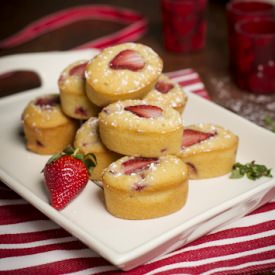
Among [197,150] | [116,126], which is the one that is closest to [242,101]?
[197,150]

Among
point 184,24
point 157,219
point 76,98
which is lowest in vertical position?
point 184,24

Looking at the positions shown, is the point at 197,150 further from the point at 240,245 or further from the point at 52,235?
the point at 52,235

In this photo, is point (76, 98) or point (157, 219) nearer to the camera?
point (157, 219)

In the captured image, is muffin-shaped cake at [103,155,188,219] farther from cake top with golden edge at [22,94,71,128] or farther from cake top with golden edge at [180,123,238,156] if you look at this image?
cake top with golden edge at [22,94,71,128]

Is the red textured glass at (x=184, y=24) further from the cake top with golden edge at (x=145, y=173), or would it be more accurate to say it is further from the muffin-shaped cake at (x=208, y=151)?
the cake top with golden edge at (x=145, y=173)

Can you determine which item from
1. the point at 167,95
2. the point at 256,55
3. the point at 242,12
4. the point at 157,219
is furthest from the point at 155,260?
the point at 242,12

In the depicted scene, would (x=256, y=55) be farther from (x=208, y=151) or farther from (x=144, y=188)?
(x=144, y=188)

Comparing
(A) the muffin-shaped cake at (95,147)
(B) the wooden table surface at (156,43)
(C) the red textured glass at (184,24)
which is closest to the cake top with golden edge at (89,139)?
(A) the muffin-shaped cake at (95,147)
